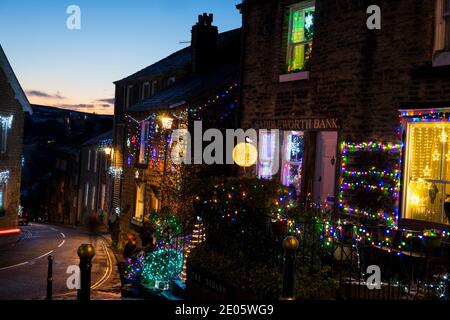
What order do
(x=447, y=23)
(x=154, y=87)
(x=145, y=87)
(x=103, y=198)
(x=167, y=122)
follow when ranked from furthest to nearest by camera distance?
(x=103, y=198) → (x=145, y=87) → (x=154, y=87) → (x=167, y=122) → (x=447, y=23)

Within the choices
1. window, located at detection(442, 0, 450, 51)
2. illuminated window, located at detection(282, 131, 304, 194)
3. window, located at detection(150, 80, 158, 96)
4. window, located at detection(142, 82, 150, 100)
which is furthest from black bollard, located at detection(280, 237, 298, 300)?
window, located at detection(142, 82, 150, 100)

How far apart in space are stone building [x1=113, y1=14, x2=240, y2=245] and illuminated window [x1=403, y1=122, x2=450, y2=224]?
7274 millimetres

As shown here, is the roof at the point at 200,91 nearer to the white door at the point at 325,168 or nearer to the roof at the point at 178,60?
the roof at the point at 178,60

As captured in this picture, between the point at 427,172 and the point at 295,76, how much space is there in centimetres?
400

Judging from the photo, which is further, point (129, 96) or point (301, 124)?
point (129, 96)

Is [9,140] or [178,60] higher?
[178,60]

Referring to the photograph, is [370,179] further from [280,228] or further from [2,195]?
[2,195]

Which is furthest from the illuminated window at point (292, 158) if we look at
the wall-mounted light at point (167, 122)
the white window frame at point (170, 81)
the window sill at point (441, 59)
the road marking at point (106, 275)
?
the white window frame at point (170, 81)

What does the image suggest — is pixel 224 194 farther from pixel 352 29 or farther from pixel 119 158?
pixel 119 158

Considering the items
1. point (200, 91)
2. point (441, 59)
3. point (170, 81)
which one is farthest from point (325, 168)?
point (170, 81)

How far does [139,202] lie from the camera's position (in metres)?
23.1

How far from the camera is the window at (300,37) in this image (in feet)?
40.2

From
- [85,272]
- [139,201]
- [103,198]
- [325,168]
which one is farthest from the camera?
[103,198]

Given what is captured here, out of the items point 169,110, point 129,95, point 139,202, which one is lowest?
point 139,202
